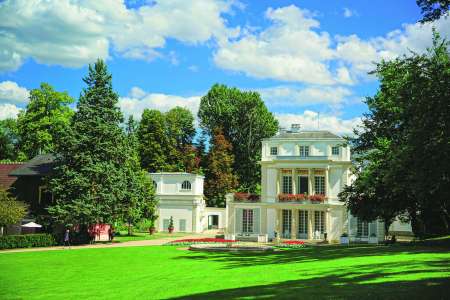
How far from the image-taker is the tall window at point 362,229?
164ft

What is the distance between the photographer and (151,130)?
72875mm

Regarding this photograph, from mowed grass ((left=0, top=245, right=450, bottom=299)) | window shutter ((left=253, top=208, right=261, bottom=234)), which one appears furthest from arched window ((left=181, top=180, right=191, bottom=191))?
mowed grass ((left=0, top=245, right=450, bottom=299))

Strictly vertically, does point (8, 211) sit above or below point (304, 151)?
below

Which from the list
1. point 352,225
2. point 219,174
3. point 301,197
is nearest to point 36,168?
point 301,197

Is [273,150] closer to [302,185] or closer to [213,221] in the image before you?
[302,185]

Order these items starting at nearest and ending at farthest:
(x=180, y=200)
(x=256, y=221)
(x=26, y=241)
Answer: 1. (x=26, y=241)
2. (x=256, y=221)
3. (x=180, y=200)

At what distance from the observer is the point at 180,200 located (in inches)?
2435

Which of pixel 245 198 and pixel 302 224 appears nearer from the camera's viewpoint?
pixel 302 224

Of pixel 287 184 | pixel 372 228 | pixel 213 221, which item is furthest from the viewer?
pixel 213 221

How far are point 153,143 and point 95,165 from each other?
98.3 feet

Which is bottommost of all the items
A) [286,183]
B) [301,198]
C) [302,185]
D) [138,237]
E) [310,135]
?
[138,237]

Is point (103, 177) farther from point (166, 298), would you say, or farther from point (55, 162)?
point (166, 298)

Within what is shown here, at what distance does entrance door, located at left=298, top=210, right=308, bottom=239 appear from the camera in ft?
171

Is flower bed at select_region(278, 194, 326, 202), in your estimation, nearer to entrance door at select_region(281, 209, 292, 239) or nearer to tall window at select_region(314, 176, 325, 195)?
tall window at select_region(314, 176, 325, 195)
